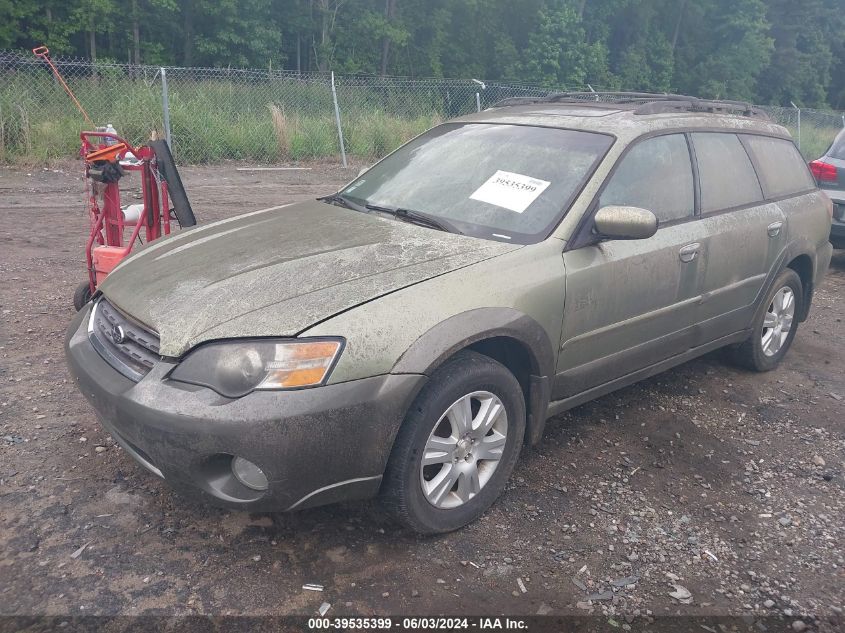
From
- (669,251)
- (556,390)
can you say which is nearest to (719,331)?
(669,251)

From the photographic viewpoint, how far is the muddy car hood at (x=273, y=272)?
2527 millimetres

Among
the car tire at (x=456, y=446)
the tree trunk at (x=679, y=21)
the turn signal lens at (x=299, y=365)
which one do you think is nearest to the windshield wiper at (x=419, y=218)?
the car tire at (x=456, y=446)

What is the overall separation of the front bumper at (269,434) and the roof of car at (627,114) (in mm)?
1881

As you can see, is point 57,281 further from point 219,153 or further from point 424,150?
point 219,153

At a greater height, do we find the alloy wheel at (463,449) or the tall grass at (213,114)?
the tall grass at (213,114)

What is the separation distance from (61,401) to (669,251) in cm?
321

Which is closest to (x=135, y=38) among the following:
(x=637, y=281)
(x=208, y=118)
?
(x=208, y=118)

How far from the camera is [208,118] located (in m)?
12.8

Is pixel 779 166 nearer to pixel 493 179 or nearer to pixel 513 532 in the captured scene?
pixel 493 179

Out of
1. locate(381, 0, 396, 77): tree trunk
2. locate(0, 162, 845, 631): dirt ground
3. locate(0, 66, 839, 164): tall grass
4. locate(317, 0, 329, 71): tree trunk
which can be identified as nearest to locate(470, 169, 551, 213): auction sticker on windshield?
locate(0, 162, 845, 631): dirt ground

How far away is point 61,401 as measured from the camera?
376 centimetres

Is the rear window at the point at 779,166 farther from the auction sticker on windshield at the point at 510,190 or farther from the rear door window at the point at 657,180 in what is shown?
the auction sticker on windshield at the point at 510,190

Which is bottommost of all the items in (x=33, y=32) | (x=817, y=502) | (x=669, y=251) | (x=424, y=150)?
(x=817, y=502)

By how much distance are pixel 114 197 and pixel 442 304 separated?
3180 millimetres
